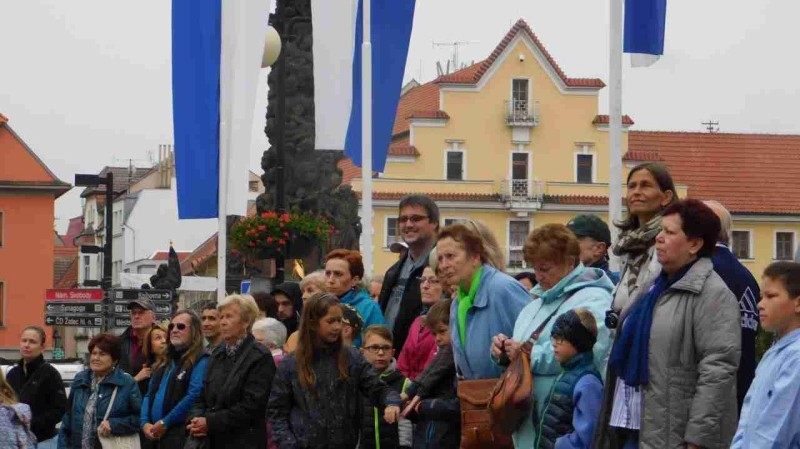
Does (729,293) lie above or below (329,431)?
above

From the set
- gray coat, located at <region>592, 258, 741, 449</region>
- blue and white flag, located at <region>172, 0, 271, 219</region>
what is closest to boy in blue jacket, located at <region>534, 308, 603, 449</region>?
gray coat, located at <region>592, 258, 741, 449</region>

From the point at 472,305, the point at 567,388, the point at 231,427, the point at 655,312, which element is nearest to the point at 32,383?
the point at 231,427

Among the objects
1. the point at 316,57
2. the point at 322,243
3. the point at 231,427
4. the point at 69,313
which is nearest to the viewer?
the point at 231,427

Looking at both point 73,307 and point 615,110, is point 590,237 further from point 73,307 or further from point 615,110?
point 73,307

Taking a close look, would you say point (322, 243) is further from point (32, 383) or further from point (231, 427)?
point (231, 427)

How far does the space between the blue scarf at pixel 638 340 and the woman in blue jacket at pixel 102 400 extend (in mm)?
5983

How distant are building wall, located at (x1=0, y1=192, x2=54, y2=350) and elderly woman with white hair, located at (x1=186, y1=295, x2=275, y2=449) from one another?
70.0 metres

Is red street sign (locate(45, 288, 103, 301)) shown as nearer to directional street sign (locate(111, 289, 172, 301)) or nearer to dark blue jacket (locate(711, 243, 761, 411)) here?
directional street sign (locate(111, 289, 172, 301))

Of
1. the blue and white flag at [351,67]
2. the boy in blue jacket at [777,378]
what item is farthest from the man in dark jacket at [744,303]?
the blue and white flag at [351,67]

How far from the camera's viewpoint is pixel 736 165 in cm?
8119

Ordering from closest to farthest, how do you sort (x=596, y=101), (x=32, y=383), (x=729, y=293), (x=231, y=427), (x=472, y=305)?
(x=729, y=293), (x=472, y=305), (x=231, y=427), (x=32, y=383), (x=596, y=101)

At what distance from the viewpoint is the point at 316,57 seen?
16.0 meters

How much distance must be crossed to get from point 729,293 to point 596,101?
6862cm

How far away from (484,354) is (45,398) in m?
5.97
